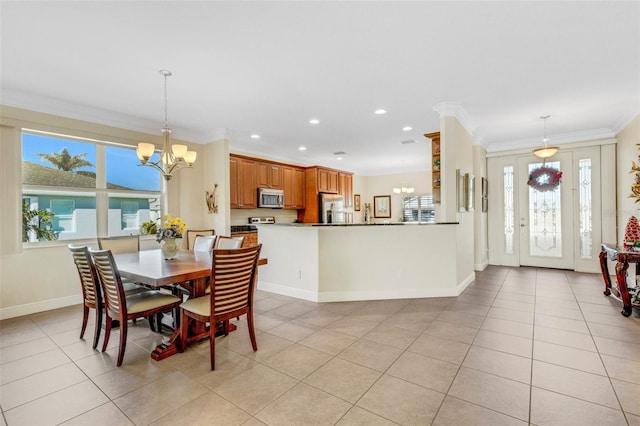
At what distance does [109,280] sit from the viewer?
2.42 m

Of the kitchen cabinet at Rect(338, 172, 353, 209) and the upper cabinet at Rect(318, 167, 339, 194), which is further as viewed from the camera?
the kitchen cabinet at Rect(338, 172, 353, 209)

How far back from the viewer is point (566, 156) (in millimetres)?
5777

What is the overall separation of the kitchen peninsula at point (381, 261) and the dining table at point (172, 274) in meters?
1.22

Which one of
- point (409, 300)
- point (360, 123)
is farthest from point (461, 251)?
point (360, 123)

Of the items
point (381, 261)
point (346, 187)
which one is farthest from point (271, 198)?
point (381, 261)

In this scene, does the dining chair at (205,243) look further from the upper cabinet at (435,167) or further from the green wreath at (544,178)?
the green wreath at (544,178)

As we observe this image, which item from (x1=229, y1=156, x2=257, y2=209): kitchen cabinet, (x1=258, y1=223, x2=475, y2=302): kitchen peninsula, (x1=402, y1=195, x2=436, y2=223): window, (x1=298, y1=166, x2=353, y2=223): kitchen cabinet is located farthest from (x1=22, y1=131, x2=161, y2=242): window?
(x1=402, y1=195, x2=436, y2=223): window

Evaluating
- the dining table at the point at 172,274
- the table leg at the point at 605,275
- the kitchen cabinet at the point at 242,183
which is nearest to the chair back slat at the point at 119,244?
the dining table at the point at 172,274

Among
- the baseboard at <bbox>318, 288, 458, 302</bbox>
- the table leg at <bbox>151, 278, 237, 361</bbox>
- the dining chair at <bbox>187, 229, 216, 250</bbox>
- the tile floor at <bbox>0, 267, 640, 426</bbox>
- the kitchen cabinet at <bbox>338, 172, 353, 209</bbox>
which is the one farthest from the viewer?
the kitchen cabinet at <bbox>338, 172, 353, 209</bbox>

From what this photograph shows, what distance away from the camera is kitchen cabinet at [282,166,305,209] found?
7.04 m

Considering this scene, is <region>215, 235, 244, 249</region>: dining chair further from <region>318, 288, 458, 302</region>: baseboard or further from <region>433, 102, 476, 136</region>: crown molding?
<region>433, 102, 476, 136</region>: crown molding

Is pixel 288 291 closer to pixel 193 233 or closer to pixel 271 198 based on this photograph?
pixel 193 233

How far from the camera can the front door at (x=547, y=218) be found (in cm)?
579

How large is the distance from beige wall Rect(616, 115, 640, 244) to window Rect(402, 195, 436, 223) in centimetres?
420
